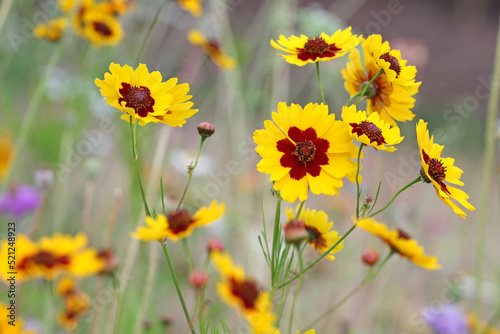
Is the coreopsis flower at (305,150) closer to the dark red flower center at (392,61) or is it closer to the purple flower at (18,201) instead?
the dark red flower center at (392,61)

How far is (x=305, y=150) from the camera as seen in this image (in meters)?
0.35

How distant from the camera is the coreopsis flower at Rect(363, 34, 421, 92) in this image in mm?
352

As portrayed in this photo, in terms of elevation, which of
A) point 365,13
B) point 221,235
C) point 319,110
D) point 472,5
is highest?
point 365,13

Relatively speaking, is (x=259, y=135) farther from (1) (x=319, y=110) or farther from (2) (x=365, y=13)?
(2) (x=365, y=13)

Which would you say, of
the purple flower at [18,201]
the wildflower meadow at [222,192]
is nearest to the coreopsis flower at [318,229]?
the wildflower meadow at [222,192]

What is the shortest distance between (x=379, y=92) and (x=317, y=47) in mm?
70

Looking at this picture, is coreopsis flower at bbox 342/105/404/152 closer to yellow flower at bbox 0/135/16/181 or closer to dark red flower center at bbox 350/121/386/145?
dark red flower center at bbox 350/121/386/145

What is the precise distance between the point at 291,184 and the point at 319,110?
6 centimetres

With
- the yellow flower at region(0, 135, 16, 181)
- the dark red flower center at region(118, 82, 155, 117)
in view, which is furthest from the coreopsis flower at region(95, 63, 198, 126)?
the yellow flower at region(0, 135, 16, 181)

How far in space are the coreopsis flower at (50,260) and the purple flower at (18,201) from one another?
0.34 meters

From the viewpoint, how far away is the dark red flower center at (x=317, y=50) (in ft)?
1.28

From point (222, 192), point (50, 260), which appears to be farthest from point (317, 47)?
point (222, 192)

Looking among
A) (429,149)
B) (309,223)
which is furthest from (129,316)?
(429,149)

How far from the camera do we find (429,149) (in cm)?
37
